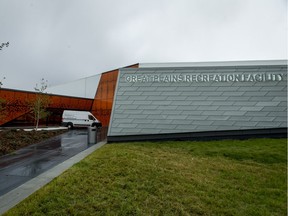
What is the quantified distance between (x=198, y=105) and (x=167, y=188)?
8131 millimetres

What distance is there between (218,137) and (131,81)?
6328 millimetres

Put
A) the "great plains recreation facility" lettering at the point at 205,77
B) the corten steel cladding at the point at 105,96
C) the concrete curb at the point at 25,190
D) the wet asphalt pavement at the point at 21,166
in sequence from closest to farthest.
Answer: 1. the concrete curb at the point at 25,190
2. the wet asphalt pavement at the point at 21,166
3. the "great plains recreation facility" lettering at the point at 205,77
4. the corten steel cladding at the point at 105,96

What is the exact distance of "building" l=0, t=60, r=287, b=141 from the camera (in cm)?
1184

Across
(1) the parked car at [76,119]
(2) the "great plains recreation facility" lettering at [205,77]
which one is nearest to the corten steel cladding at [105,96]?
(1) the parked car at [76,119]

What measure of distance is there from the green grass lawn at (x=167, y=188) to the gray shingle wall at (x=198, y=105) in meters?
4.13

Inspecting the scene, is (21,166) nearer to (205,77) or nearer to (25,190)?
(25,190)

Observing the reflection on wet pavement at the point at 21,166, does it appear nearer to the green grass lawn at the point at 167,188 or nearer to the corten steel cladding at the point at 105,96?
the green grass lawn at the point at 167,188

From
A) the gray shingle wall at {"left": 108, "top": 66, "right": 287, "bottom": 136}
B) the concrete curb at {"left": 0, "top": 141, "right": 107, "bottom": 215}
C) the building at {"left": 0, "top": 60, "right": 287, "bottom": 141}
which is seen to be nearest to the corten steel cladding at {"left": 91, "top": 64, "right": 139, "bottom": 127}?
the building at {"left": 0, "top": 60, "right": 287, "bottom": 141}

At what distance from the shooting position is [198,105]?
40.7 feet

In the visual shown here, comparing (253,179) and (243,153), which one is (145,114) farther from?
(253,179)

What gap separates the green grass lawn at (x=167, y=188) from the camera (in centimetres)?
402

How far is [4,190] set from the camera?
5.03 m

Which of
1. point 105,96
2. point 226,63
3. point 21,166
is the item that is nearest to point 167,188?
point 21,166

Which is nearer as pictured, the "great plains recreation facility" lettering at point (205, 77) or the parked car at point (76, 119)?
the "great plains recreation facility" lettering at point (205, 77)
